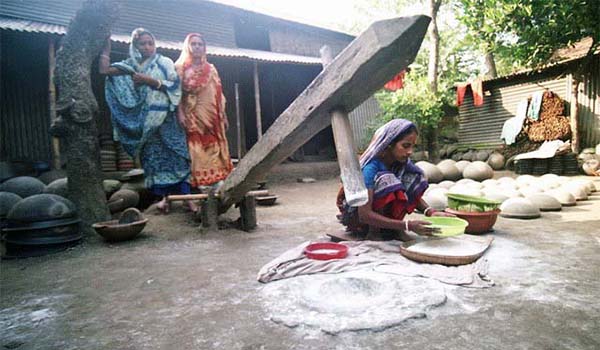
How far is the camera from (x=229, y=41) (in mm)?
10273

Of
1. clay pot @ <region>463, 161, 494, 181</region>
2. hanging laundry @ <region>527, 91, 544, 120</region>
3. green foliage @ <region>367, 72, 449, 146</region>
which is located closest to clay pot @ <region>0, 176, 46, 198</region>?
clay pot @ <region>463, 161, 494, 181</region>

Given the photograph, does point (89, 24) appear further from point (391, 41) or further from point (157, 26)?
point (157, 26)

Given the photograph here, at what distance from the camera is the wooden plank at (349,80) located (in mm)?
1860

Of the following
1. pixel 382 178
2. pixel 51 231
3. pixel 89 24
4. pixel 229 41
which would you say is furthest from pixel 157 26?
pixel 382 178

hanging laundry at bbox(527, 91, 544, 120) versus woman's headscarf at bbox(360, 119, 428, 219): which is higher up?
hanging laundry at bbox(527, 91, 544, 120)

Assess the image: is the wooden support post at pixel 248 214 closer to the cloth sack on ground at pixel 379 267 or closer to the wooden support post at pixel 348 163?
the cloth sack on ground at pixel 379 267

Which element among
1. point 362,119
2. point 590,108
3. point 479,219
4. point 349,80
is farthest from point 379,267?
point 362,119

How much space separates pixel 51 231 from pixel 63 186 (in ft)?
4.94

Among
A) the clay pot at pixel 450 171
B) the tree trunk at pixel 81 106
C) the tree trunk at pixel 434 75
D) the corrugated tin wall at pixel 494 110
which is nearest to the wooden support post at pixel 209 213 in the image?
the tree trunk at pixel 81 106

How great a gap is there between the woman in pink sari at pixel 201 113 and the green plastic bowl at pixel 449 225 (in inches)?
114

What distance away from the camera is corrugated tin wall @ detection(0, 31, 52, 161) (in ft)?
23.8

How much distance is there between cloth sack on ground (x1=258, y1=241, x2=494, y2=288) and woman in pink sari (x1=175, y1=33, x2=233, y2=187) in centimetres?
241

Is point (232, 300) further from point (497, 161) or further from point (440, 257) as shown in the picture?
point (497, 161)

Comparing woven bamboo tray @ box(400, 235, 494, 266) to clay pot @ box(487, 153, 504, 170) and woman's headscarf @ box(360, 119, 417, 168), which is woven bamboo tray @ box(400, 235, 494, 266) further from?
clay pot @ box(487, 153, 504, 170)
